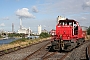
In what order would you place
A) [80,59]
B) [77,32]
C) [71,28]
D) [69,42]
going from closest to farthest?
[80,59] < [69,42] < [71,28] < [77,32]

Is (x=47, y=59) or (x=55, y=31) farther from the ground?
(x=55, y=31)

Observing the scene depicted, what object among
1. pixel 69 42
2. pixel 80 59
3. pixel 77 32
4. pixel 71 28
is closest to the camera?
pixel 80 59

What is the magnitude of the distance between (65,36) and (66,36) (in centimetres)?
13

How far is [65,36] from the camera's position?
1861 cm

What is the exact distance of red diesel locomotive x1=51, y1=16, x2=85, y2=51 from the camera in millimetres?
17625

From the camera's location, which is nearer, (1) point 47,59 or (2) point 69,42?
(1) point 47,59

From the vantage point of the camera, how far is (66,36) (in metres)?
18.5

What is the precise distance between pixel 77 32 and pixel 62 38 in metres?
2.90

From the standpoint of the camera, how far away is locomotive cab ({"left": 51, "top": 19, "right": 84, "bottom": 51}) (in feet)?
57.8

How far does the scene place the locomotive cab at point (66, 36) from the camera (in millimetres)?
17625

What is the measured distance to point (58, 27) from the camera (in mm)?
19297

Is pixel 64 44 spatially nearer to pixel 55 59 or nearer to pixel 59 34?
pixel 59 34

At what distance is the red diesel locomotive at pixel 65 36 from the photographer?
1762 centimetres

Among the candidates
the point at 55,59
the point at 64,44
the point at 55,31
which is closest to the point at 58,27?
the point at 55,31
